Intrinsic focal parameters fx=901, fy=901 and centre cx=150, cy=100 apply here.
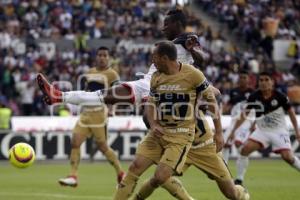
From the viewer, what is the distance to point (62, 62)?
3459 cm

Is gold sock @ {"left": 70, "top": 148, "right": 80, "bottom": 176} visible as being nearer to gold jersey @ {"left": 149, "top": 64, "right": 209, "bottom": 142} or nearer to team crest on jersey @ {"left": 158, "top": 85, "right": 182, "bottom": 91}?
gold jersey @ {"left": 149, "top": 64, "right": 209, "bottom": 142}

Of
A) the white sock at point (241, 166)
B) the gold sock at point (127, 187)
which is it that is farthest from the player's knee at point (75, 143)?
the gold sock at point (127, 187)

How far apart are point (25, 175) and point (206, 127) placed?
33.3 feet

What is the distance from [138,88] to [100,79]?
6.54 meters

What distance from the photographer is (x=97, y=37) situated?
37031 mm

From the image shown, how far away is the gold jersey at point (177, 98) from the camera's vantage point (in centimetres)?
1182

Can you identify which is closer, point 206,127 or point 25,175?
point 206,127

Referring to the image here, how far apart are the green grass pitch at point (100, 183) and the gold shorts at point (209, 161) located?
3.32 m

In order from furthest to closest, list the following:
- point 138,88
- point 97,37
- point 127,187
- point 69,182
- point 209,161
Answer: point 97,37
point 69,182
point 138,88
point 209,161
point 127,187

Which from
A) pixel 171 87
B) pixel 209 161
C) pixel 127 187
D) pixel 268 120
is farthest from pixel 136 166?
pixel 268 120

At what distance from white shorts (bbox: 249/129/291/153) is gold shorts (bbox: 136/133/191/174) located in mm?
6161

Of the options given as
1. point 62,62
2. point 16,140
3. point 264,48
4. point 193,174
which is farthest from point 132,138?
point 264,48

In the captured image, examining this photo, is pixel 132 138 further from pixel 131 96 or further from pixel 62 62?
pixel 131 96

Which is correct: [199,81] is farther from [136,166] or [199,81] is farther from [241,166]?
[241,166]
